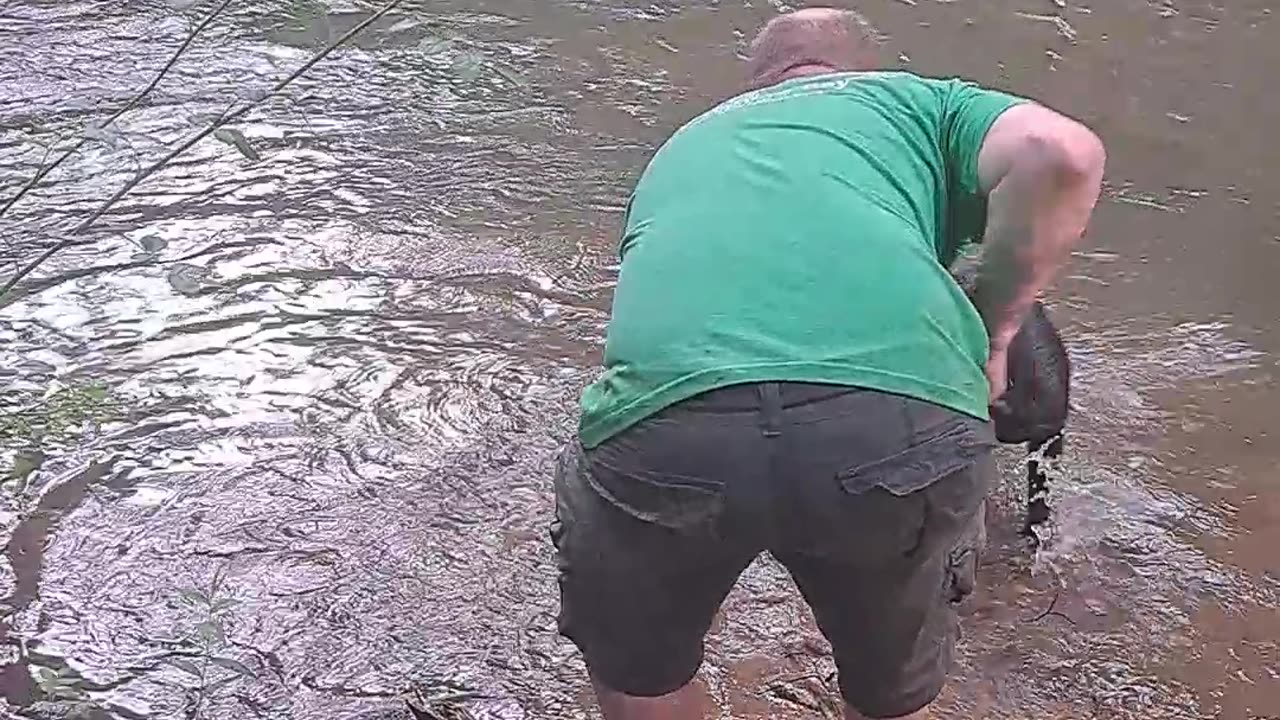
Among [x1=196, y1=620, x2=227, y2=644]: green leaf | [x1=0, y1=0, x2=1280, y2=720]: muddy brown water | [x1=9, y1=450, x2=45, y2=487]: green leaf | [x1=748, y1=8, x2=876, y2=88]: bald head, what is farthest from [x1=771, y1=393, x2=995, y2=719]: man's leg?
[x1=9, y1=450, x2=45, y2=487]: green leaf

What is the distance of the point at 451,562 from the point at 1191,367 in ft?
7.82

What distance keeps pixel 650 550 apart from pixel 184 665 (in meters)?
1.62

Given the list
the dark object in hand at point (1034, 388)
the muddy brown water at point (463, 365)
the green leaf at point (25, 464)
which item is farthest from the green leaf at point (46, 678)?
the dark object in hand at point (1034, 388)

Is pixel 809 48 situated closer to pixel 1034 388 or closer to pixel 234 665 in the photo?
pixel 1034 388

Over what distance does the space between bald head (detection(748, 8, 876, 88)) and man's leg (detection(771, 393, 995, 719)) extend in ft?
2.41

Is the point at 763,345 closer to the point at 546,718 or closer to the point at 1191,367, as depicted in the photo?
the point at 546,718

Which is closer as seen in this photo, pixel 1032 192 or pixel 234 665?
pixel 1032 192

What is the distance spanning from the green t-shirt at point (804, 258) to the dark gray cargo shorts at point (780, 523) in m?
0.04

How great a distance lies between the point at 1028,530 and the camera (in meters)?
3.97

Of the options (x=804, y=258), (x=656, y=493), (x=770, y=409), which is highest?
(x=804, y=258)

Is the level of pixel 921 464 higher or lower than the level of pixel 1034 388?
higher

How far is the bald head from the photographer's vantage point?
264 centimetres

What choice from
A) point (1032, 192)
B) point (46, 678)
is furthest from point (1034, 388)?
Answer: point (46, 678)

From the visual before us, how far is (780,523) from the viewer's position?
7.03 ft
